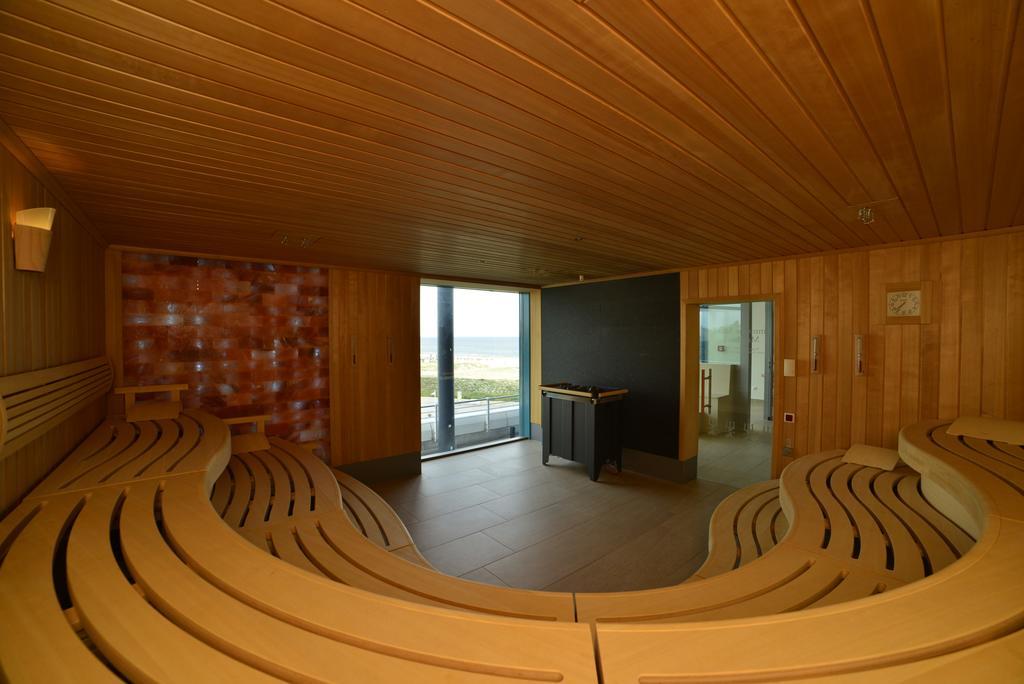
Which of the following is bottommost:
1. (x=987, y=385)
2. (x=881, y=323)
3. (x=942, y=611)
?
(x=942, y=611)

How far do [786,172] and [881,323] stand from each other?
2619 millimetres

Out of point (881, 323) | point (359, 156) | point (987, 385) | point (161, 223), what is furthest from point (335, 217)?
point (987, 385)

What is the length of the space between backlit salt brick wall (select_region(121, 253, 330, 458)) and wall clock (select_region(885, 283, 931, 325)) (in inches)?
222

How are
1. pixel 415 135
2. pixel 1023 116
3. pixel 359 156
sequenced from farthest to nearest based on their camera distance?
pixel 359 156, pixel 415 135, pixel 1023 116

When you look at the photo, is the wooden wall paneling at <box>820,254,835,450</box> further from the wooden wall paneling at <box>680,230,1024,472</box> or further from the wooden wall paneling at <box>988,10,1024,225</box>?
the wooden wall paneling at <box>988,10,1024,225</box>

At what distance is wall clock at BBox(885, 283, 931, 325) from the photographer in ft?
11.8

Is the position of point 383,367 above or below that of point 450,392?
above

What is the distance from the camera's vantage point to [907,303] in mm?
3672

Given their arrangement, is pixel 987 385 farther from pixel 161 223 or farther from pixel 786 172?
pixel 161 223

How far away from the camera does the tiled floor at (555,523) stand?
10.4 ft

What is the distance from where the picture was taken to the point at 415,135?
1784 millimetres

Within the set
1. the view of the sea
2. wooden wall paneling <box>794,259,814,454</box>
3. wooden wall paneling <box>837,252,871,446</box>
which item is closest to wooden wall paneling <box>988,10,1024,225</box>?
wooden wall paneling <box>837,252,871,446</box>

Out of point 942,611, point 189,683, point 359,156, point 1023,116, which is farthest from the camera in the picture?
point 359,156

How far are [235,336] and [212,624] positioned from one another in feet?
13.3
